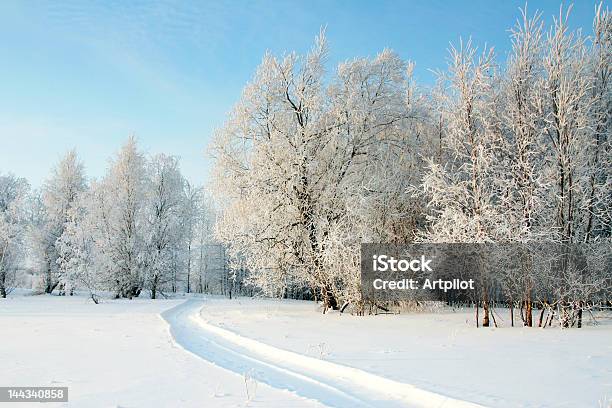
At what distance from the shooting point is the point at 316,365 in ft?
27.6

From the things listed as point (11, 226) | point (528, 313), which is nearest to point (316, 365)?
point (528, 313)

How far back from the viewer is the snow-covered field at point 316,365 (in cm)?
619

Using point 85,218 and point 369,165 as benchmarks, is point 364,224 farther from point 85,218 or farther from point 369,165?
point 85,218

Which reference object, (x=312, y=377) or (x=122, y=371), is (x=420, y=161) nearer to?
(x=312, y=377)

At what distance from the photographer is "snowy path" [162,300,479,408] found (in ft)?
20.4

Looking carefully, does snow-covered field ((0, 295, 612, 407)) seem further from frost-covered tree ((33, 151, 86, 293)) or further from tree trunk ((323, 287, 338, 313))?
frost-covered tree ((33, 151, 86, 293))

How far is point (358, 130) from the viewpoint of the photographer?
19.9 metres

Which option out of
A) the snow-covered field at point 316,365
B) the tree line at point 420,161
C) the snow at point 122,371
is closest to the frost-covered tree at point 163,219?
the tree line at point 420,161

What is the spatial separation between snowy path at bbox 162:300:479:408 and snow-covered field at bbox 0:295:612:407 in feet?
0.06

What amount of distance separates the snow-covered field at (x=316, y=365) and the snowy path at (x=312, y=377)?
20mm

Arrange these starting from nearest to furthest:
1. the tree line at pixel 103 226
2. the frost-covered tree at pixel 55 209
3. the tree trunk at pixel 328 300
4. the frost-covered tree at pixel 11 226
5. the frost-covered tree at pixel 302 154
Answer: the frost-covered tree at pixel 302 154 < the tree trunk at pixel 328 300 < the tree line at pixel 103 226 < the frost-covered tree at pixel 11 226 < the frost-covered tree at pixel 55 209

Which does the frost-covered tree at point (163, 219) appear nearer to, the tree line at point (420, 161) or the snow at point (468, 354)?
the tree line at point (420, 161)

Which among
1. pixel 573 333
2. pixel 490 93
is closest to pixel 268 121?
pixel 490 93

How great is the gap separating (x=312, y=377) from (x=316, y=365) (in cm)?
76
